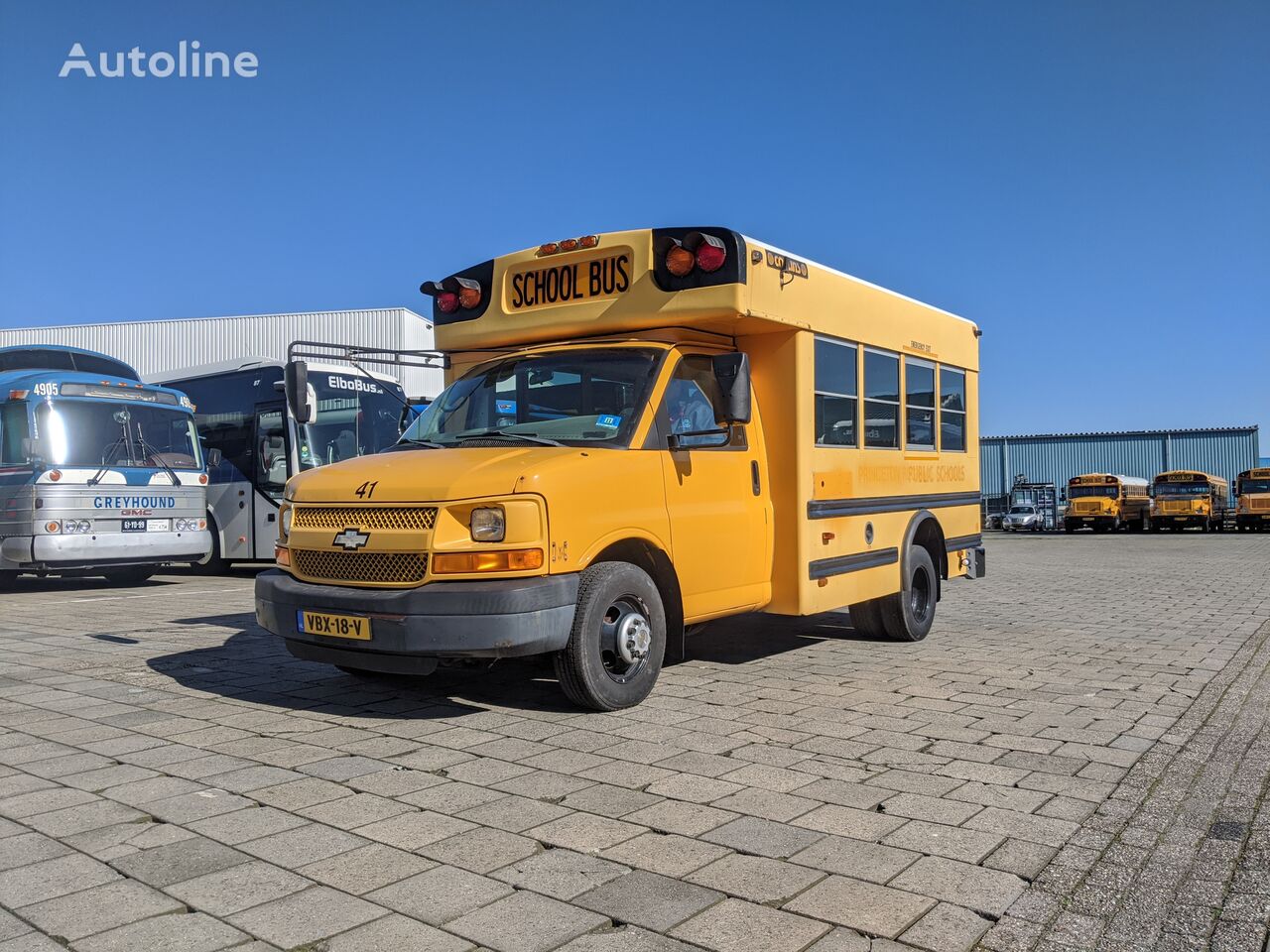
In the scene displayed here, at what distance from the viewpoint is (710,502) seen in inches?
258

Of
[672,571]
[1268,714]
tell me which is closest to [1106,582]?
[1268,714]

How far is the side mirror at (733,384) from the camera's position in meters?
6.38

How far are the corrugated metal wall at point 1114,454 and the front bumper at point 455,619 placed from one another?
2315 inches

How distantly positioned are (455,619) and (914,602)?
5098mm

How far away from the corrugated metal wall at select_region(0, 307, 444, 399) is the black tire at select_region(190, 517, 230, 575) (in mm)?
20575

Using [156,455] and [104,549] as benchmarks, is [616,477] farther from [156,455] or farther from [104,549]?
[156,455]

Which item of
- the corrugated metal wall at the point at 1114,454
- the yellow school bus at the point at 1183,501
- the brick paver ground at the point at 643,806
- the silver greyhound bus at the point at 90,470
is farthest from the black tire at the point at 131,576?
the corrugated metal wall at the point at 1114,454

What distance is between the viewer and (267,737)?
17.7ft

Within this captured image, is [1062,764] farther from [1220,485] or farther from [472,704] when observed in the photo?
[1220,485]

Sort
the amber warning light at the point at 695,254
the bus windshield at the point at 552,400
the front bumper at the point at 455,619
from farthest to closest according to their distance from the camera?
the amber warning light at the point at 695,254
the bus windshield at the point at 552,400
the front bumper at the point at 455,619

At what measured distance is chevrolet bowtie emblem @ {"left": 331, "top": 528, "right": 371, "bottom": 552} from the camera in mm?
5634

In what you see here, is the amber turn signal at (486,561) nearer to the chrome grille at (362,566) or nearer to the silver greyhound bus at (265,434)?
the chrome grille at (362,566)

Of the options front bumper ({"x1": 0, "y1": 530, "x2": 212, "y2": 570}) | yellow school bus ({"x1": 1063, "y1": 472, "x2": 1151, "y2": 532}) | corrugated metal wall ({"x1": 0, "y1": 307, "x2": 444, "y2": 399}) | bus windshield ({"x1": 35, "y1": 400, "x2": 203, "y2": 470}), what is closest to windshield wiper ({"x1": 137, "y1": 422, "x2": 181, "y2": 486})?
bus windshield ({"x1": 35, "y1": 400, "x2": 203, "y2": 470})

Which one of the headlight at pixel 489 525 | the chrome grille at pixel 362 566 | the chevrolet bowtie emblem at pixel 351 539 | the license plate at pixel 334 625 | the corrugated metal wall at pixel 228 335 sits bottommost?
the license plate at pixel 334 625
